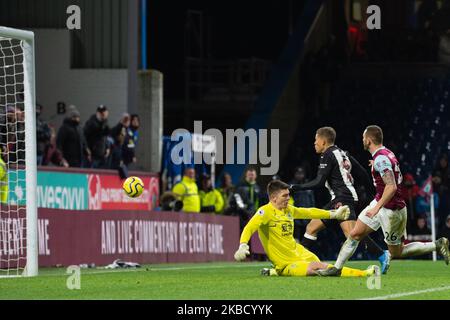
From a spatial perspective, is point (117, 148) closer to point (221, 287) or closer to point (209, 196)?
point (209, 196)

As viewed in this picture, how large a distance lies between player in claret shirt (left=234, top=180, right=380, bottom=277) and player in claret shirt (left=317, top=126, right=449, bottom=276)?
22 cm

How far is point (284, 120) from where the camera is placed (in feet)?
111

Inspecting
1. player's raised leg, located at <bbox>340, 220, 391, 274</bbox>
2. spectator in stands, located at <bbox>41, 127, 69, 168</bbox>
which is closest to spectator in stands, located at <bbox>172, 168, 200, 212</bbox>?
spectator in stands, located at <bbox>41, 127, 69, 168</bbox>

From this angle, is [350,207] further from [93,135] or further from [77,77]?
[77,77]

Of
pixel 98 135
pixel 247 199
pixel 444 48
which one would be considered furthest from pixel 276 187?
pixel 444 48

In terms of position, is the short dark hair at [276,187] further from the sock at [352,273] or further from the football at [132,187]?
the football at [132,187]

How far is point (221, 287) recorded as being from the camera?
1198 centimetres

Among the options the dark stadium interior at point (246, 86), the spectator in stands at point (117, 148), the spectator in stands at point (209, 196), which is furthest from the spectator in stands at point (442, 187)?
the spectator in stands at point (117, 148)

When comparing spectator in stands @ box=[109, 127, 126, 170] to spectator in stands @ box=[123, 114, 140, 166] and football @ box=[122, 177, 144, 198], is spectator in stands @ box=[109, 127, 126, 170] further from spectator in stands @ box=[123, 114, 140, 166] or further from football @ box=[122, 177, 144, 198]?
football @ box=[122, 177, 144, 198]

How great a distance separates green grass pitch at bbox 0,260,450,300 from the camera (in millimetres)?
10711

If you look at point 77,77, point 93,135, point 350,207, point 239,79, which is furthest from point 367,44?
point 350,207
